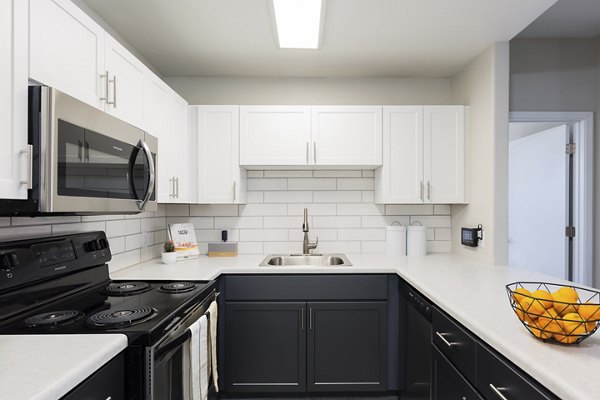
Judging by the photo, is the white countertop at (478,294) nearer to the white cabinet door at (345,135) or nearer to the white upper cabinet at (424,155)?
the white upper cabinet at (424,155)

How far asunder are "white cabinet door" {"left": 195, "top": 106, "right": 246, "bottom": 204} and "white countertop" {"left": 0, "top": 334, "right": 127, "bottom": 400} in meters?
1.65

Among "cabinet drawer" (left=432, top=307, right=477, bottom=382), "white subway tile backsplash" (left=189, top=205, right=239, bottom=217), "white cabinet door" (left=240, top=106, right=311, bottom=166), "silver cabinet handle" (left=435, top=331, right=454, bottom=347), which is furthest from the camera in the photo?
"white subway tile backsplash" (left=189, top=205, right=239, bottom=217)

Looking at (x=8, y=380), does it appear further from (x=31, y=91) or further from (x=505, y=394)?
(x=505, y=394)

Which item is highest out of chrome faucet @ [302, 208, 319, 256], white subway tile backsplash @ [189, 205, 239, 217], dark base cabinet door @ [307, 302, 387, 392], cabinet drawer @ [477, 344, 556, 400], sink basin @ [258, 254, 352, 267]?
white subway tile backsplash @ [189, 205, 239, 217]

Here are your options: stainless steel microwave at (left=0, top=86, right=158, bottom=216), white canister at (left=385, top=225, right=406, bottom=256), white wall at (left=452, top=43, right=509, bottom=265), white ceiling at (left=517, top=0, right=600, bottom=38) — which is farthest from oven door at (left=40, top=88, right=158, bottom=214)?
white ceiling at (left=517, top=0, right=600, bottom=38)

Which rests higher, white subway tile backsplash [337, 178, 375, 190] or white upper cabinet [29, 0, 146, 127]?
white upper cabinet [29, 0, 146, 127]

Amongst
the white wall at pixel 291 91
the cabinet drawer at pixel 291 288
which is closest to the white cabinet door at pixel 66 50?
the cabinet drawer at pixel 291 288

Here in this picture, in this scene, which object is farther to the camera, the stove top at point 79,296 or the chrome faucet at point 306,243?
the chrome faucet at point 306,243

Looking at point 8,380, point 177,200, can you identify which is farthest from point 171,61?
point 8,380

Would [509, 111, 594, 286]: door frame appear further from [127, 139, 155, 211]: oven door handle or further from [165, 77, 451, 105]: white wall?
[127, 139, 155, 211]: oven door handle

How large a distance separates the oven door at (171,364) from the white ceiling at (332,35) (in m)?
1.60

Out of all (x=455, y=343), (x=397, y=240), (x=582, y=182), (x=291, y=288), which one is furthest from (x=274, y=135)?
(x=582, y=182)

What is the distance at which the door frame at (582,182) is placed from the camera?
8.89 feet

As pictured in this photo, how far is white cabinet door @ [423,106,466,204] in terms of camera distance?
2.71 metres
